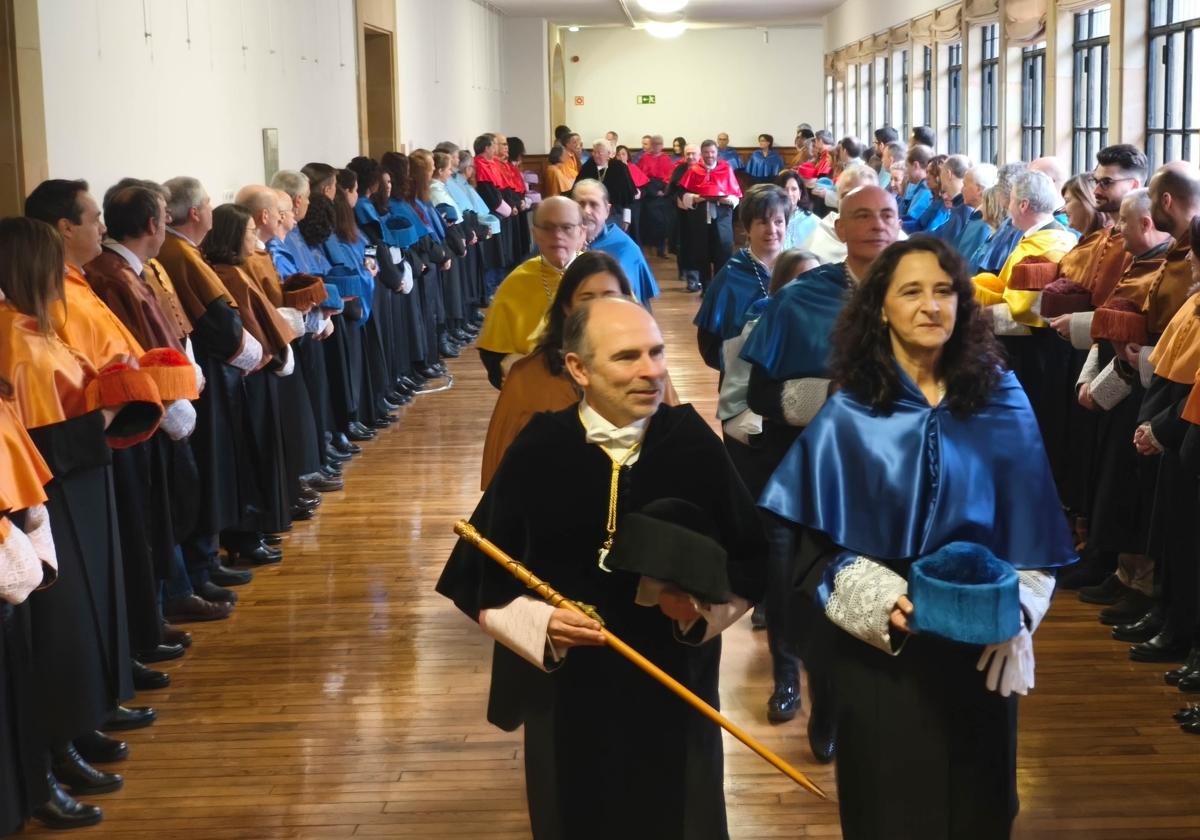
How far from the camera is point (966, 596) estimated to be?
3.09m

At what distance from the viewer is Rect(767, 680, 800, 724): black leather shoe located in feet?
18.3

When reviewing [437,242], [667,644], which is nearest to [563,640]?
[667,644]

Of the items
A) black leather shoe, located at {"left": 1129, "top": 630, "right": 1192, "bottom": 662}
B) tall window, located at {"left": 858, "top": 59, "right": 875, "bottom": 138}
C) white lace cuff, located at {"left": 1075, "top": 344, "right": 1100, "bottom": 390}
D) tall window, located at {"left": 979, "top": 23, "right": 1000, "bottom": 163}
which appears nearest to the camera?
black leather shoe, located at {"left": 1129, "top": 630, "right": 1192, "bottom": 662}

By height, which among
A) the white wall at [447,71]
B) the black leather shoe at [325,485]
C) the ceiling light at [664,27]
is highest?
the ceiling light at [664,27]

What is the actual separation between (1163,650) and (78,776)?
3999 mm

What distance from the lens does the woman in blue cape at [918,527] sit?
11.1 ft

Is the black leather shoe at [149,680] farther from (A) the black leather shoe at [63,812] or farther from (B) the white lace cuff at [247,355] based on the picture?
(B) the white lace cuff at [247,355]

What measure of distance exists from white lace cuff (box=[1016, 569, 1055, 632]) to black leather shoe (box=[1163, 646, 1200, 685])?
110 inches

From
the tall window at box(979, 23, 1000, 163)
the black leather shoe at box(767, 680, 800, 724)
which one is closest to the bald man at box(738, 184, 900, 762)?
the black leather shoe at box(767, 680, 800, 724)

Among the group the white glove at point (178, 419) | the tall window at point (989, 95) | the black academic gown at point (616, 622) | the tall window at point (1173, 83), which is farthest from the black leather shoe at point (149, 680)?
the tall window at point (989, 95)

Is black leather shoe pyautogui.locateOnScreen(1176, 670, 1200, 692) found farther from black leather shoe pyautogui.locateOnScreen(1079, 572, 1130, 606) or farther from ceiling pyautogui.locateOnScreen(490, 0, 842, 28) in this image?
ceiling pyautogui.locateOnScreen(490, 0, 842, 28)

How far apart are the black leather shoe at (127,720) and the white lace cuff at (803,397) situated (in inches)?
97.8

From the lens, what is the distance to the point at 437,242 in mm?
13531

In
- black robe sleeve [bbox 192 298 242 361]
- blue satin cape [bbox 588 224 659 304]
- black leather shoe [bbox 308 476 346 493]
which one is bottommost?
black leather shoe [bbox 308 476 346 493]
